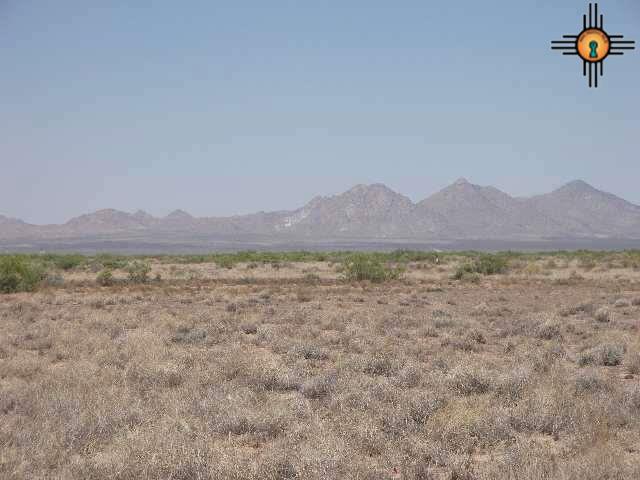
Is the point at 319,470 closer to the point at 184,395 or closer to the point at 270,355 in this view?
the point at 184,395

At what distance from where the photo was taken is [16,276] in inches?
1168

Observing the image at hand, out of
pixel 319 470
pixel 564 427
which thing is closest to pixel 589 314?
pixel 564 427

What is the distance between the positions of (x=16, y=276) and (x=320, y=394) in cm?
2516

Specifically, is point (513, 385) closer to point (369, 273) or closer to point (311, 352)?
point (311, 352)

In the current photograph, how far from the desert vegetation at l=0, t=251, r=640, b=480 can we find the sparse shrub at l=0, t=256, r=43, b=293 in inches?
372

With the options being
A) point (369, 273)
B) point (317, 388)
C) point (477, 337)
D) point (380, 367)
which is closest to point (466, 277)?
point (369, 273)

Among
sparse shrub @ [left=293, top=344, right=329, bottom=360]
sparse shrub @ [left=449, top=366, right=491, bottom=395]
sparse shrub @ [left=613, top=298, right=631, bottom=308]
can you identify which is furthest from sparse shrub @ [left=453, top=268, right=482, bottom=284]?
sparse shrub @ [left=449, top=366, right=491, bottom=395]

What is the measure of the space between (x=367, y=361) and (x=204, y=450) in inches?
213

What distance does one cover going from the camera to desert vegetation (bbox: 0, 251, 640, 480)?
667cm

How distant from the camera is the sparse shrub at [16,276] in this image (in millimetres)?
29156

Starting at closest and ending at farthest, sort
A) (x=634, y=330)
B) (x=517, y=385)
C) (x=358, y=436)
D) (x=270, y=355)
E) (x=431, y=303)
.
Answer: (x=358, y=436) < (x=517, y=385) < (x=270, y=355) < (x=634, y=330) < (x=431, y=303)

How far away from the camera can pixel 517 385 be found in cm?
975

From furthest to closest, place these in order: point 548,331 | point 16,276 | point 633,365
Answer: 1. point 16,276
2. point 548,331
3. point 633,365

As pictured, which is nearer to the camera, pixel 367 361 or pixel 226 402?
pixel 226 402
